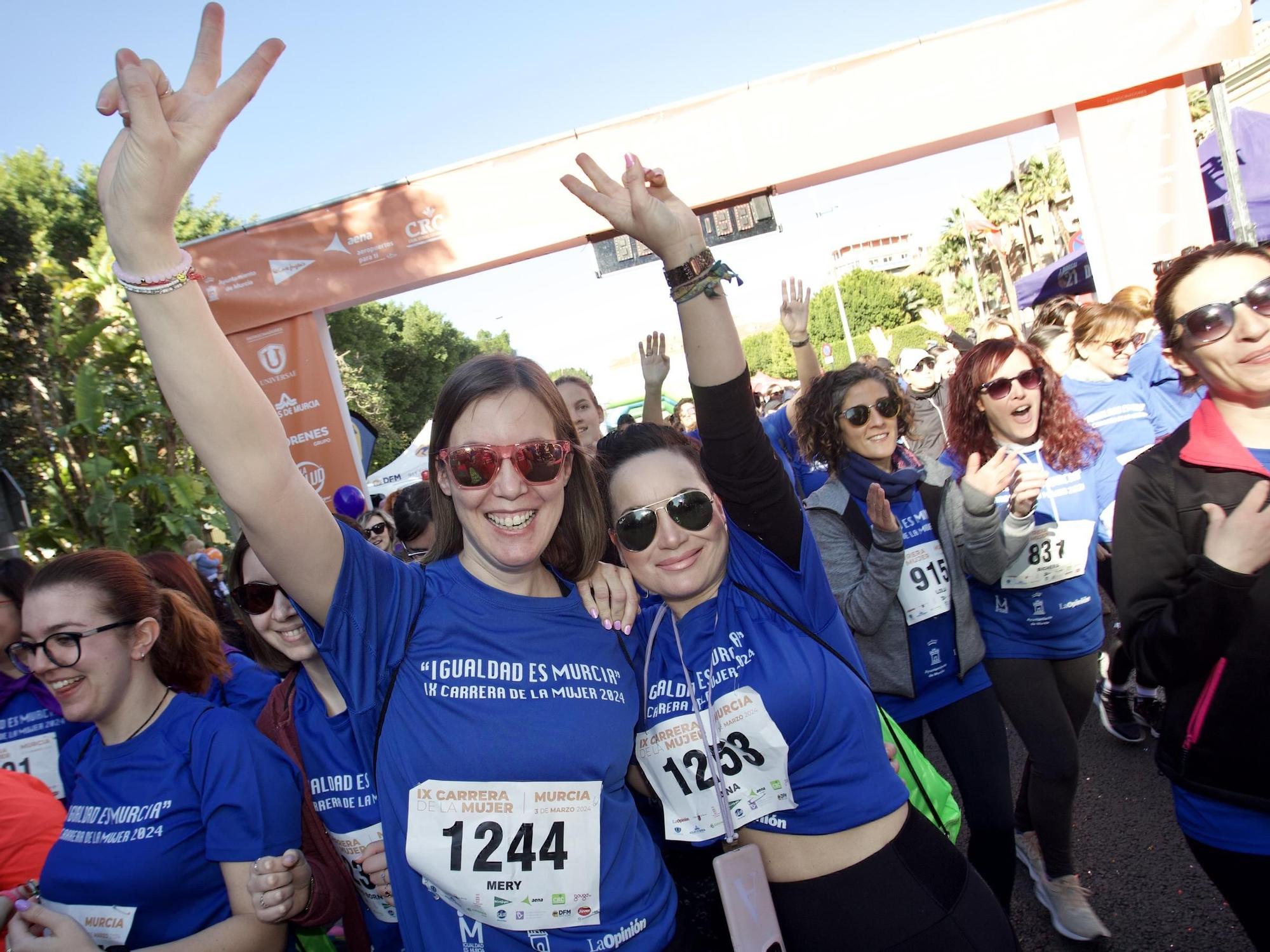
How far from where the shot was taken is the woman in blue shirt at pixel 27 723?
3229 mm

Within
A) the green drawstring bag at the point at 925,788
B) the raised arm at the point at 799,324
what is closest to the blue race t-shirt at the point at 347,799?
the green drawstring bag at the point at 925,788

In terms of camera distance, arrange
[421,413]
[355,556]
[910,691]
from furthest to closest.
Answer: [421,413]
[910,691]
[355,556]

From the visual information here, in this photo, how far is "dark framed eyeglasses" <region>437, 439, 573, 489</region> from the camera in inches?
71.9

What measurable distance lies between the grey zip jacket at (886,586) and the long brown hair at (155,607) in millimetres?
2204

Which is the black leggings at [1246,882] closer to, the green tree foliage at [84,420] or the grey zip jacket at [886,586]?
the grey zip jacket at [886,586]

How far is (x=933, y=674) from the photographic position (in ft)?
10.5

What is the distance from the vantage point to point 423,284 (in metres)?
8.34

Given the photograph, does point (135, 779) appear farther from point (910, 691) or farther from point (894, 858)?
point (910, 691)

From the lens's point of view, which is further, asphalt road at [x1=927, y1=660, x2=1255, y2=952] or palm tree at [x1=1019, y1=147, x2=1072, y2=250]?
palm tree at [x1=1019, y1=147, x2=1072, y2=250]

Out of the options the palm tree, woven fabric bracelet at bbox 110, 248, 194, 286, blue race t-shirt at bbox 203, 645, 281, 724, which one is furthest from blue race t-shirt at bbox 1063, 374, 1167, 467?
the palm tree

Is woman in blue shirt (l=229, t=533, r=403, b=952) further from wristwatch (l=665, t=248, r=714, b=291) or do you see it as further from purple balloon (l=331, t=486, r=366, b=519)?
purple balloon (l=331, t=486, r=366, b=519)

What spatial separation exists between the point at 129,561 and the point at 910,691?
280cm

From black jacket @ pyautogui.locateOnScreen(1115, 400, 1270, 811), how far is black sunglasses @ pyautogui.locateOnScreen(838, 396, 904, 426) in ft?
4.69

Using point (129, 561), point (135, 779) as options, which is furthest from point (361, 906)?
point (129, 561)
